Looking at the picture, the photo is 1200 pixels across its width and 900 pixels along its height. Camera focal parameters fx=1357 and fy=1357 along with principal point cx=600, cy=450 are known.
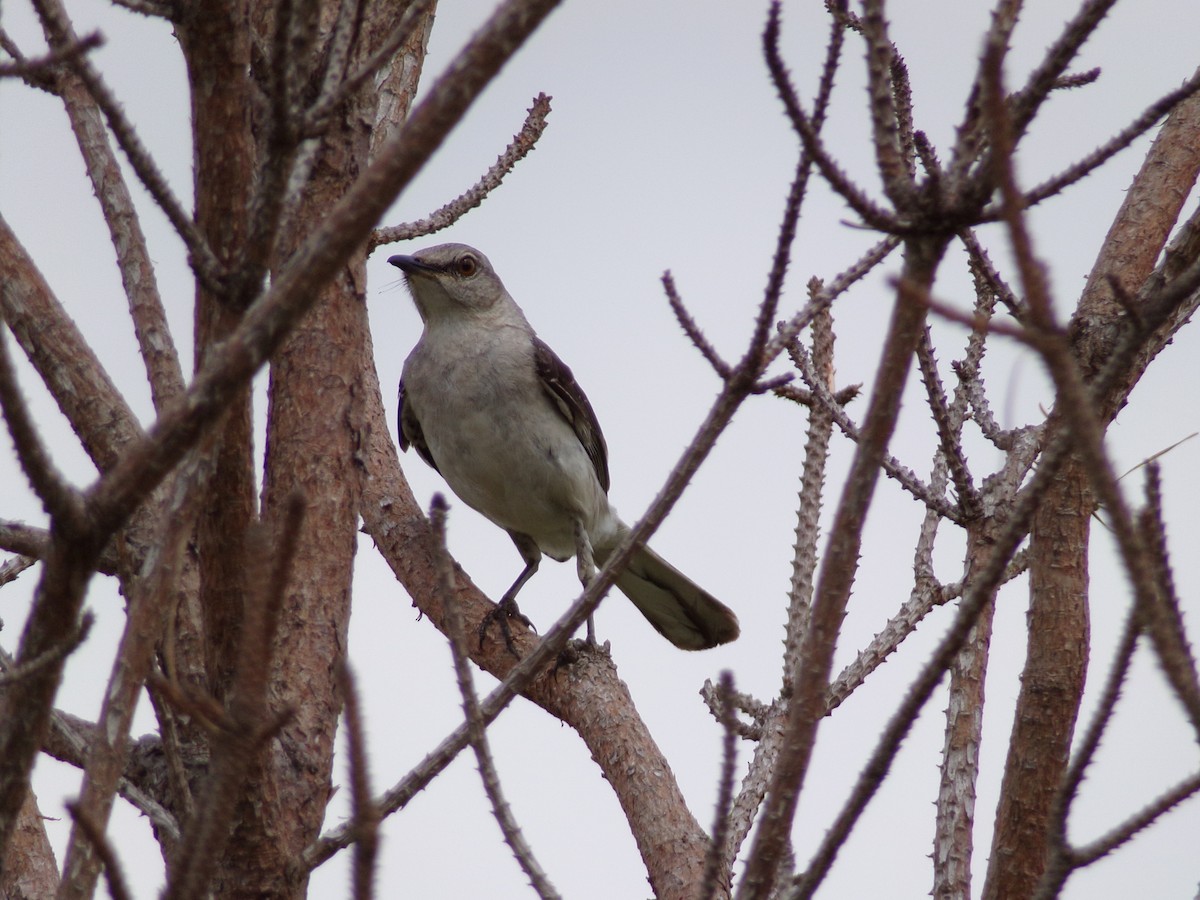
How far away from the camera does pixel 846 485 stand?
5.53ft

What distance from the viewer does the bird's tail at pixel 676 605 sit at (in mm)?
7727

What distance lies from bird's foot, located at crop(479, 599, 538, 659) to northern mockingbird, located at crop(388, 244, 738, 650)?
0.97 meters

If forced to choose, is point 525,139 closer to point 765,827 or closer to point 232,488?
point 232,488

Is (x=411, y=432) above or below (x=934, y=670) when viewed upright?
above

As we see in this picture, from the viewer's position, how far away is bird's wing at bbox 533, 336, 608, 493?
7570 mm

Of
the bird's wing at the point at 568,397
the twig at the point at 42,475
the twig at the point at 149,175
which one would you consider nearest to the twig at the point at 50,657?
the twig at the point at 42,475

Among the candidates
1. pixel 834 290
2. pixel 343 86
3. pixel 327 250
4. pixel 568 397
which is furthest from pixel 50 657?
pixel 568 397

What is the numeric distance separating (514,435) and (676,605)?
1426 millimetres

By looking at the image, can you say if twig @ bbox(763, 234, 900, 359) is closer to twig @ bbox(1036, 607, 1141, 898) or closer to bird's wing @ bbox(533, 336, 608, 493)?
twig @ bbox(1036, 607, 1141, 898)

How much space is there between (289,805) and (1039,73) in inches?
86.9

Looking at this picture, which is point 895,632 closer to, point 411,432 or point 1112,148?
point 1112,148

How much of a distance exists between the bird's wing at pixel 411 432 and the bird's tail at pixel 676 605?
51.3 inches

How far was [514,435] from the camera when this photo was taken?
732cm

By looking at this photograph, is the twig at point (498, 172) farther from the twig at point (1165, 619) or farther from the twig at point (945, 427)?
the twig at point (1165, 619)
